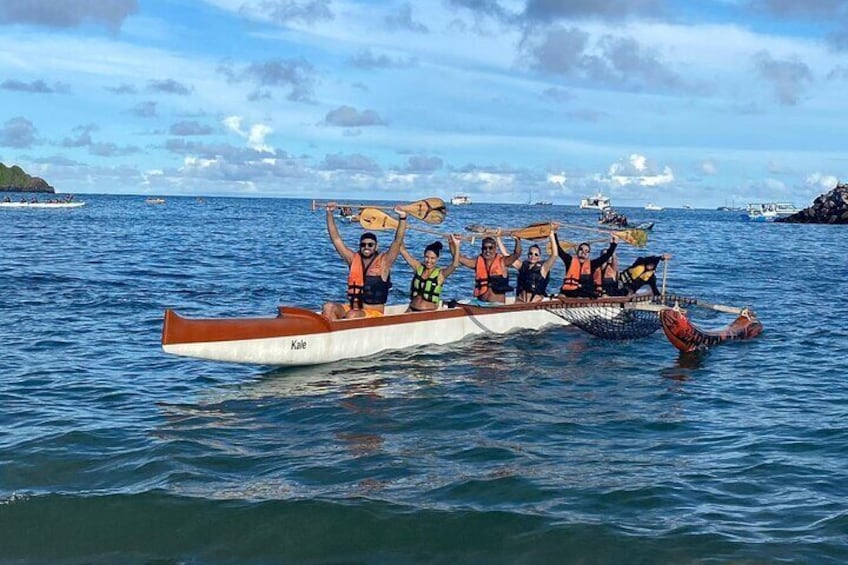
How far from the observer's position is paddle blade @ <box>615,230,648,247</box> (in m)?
19.1

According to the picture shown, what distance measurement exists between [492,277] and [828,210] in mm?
88072

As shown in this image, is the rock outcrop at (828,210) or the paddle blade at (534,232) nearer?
the paddle blade at (534,232)

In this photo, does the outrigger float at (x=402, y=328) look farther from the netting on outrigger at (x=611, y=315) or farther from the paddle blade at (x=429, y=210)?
the paddle blade at (x=429, y=210)

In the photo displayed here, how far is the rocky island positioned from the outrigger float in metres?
179

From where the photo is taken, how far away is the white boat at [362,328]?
1139cm

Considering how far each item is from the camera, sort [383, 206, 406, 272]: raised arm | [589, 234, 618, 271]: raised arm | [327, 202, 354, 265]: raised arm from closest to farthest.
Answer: [383, 206, 406, 272]: raised arm < [327, 202, 354, 265]: raised arm < [589, 234, 618, 271]: raised arm

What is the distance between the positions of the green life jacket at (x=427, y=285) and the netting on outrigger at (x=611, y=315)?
2320mm

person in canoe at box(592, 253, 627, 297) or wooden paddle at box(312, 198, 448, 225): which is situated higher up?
wooden paddle at box(312, 198, 448, 225)

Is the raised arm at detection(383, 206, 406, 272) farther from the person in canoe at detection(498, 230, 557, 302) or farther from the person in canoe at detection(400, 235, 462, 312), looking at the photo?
the person in canoe at detection(498, 230, 557, 302)

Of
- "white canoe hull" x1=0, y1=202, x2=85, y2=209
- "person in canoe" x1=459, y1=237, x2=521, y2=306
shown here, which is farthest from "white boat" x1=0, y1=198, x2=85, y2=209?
"person in canoe" x1=459, y1=237, x2=521, y2=306

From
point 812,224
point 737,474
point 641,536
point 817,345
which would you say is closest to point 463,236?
point 817,345

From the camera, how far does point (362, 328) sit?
13102mm

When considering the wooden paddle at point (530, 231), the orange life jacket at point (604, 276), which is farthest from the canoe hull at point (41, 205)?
the orange life jacket at point (604, 276)

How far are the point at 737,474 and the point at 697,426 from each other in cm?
182
